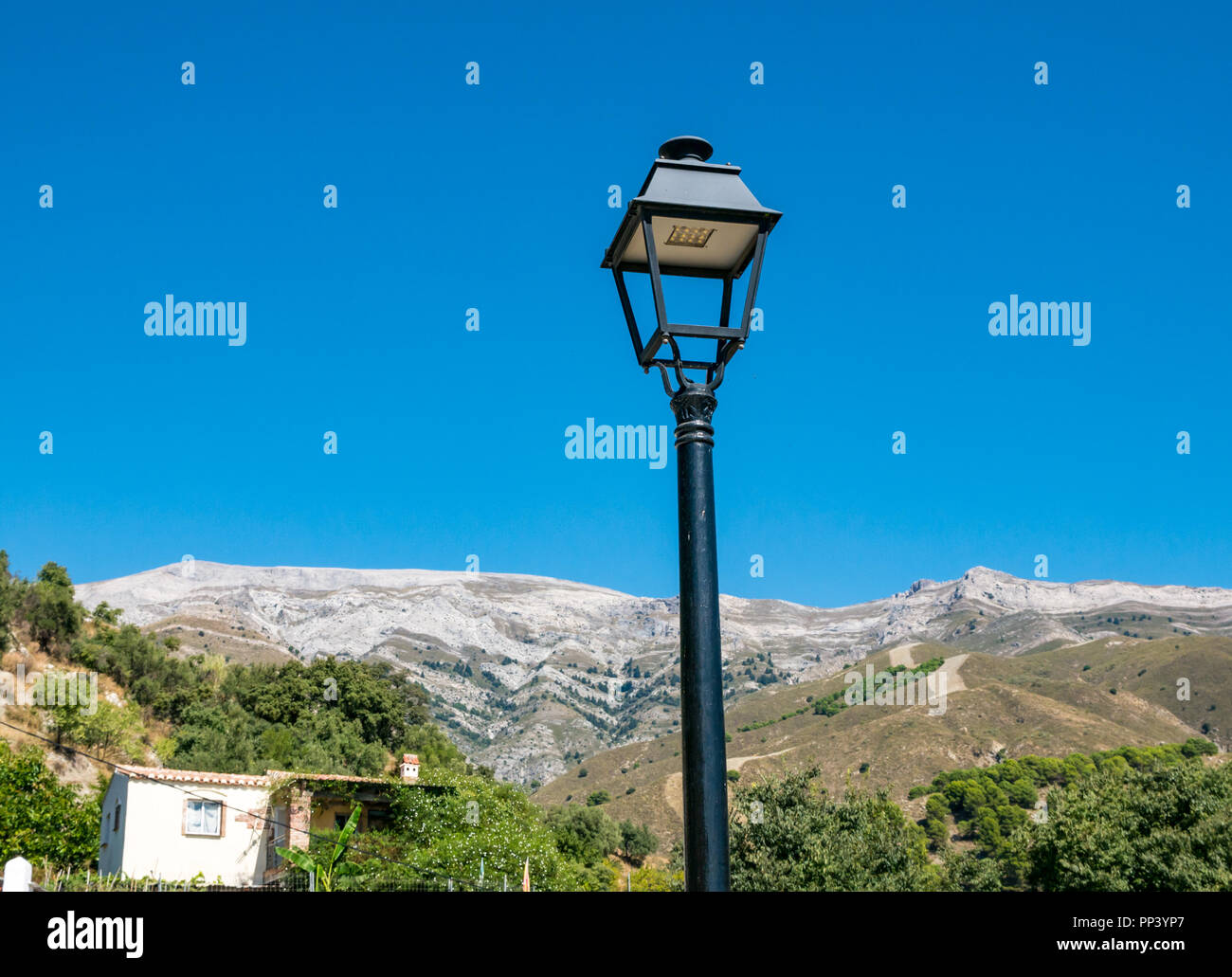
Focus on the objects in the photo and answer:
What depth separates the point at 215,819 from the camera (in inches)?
1305

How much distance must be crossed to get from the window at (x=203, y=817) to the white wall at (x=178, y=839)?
0.14 metres

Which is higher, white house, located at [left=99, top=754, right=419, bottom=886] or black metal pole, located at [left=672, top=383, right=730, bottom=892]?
black metal pole, located at [left=672, top=383, right=730, bottom=892]

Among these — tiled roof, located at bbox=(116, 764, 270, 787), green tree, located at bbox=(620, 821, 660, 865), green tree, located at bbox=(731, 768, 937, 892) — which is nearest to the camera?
tiled roof, located at bbox=(116, 764, 270, 787)

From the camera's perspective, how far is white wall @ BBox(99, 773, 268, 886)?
103 ft

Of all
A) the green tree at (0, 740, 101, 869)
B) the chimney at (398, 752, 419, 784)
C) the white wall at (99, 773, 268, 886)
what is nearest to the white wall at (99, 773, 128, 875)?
the white wall at (99, 773, 268, 886)

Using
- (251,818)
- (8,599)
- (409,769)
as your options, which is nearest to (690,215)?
(251,818)

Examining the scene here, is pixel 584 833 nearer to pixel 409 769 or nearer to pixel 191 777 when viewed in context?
pixel 409 769

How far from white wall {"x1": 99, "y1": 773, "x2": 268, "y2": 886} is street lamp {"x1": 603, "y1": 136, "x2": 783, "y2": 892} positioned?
31817 mm

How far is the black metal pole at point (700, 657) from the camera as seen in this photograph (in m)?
3.10

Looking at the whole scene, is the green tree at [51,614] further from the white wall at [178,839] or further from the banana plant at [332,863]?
the banana plant at [332,863]

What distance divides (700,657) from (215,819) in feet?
112

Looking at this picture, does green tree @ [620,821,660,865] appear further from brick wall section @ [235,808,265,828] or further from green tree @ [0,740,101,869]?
green tree @ [0,740,101,869]
